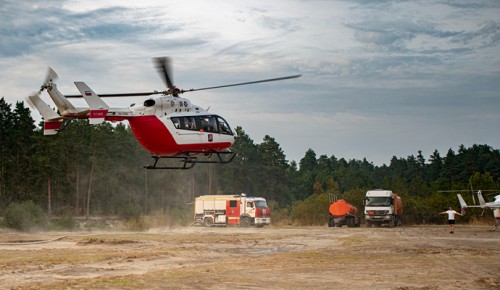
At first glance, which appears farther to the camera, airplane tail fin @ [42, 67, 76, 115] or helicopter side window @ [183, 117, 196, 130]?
helicopter side window @ [183, 117, 196, 130]

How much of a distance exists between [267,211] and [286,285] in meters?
37.9

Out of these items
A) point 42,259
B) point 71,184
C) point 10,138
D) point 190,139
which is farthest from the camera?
point 71,184

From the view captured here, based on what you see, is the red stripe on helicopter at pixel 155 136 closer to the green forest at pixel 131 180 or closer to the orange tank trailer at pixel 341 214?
the green forest at pixel 131 180

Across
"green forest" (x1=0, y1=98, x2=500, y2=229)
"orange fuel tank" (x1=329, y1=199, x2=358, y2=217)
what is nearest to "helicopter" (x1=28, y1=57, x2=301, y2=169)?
"green forest" (x1=0, y1=98, x2=500, y2=229)

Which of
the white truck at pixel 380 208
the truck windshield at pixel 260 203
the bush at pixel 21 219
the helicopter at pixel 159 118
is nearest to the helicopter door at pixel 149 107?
the helicopter at pixel 159 118

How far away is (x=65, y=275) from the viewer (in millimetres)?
18469

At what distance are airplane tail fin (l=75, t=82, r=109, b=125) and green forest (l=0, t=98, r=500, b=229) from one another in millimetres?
19556

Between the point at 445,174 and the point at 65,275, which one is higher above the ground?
the point at 445,174

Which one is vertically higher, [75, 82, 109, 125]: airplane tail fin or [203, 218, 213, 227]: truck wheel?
[75, 82, 109, 125]: airplane tail fin

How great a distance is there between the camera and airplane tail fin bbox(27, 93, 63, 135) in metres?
24.6

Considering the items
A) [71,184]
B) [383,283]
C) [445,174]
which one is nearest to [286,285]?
[383,283]

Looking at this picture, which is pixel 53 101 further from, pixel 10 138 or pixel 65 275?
pixel 10 138

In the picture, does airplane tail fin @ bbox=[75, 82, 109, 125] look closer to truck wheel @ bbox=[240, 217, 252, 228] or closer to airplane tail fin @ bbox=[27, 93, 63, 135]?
airplane tail fin @ bbox=[27, 93, 63, 135]

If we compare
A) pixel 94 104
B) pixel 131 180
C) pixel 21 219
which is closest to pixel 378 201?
pixel 21 219
